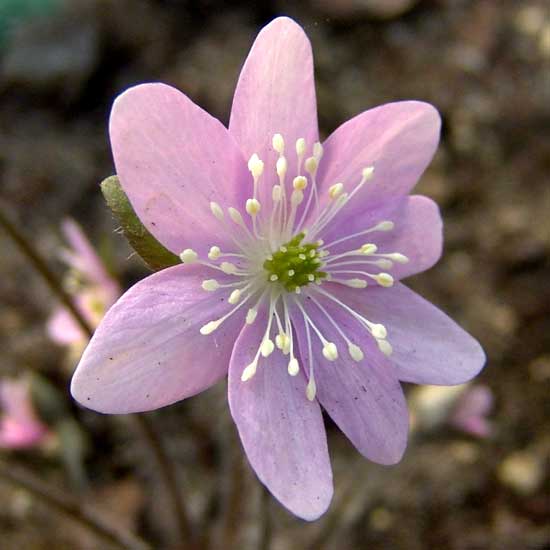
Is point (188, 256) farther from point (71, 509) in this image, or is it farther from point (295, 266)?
point (71, 509)

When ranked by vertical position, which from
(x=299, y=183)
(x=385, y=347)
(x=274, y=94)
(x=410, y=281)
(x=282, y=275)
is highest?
(x=274, y=94)

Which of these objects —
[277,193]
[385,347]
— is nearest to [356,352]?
[385,347]

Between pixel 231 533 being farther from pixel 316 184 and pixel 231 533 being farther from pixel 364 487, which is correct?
pixel 316 184

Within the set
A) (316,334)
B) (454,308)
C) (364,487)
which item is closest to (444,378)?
(316,334)

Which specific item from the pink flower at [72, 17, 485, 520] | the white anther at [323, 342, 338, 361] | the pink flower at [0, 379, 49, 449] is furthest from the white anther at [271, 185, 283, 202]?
the pink flower at [0, 379, 49, 449]

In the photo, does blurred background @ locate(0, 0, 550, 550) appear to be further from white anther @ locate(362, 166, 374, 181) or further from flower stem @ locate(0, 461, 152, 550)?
white anther @ locate(362, 166, 374, 181)

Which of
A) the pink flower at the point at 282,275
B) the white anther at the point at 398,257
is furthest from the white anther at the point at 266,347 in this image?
the white anther at the point at 398,257
